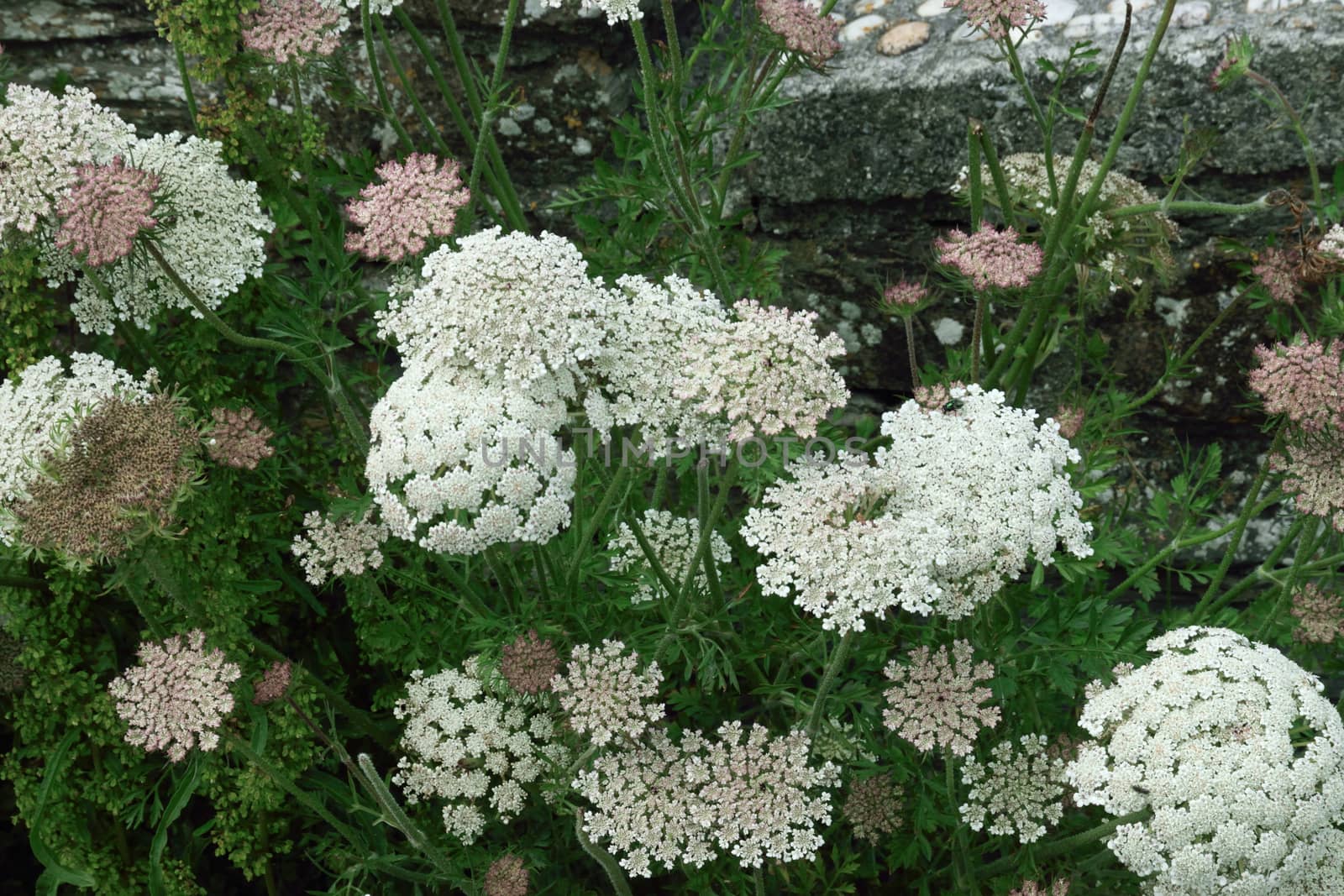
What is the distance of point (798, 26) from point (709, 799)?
84.2 inches

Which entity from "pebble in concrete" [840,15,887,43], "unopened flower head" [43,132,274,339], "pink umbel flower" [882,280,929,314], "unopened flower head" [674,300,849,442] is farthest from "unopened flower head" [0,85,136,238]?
"pebble in concrete" [840,15,887,43]

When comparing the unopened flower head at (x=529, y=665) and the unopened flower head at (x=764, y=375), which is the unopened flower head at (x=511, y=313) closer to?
the unopened flower head at (x=764, y=375)

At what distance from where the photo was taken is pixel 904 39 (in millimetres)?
4766

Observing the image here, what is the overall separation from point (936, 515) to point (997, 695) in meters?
0.70

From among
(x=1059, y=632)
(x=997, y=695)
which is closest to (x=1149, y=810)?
(x=997, y=695)

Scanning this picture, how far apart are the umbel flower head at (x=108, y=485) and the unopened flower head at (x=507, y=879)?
1325 mm

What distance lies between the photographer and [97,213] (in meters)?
3.02

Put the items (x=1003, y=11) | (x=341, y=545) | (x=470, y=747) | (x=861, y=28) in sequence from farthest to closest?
(x=861, y=28) < (x=341, y=545) < (x=470, y=747) < (x=1003, y=11)

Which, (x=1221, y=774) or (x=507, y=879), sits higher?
(x=1221, y=774)

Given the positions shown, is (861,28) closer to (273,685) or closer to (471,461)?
(471,461)

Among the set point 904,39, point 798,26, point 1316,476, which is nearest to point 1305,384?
point 1316,476

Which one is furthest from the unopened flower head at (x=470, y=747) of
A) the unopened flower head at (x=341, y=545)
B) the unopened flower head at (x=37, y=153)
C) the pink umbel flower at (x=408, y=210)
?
the unopened flower head at (x=37, y=153)

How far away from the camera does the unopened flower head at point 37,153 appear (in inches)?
123

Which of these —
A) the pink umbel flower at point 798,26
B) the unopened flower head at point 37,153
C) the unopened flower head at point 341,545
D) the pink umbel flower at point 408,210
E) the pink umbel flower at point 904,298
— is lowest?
the unopened flower head at point 341,545
